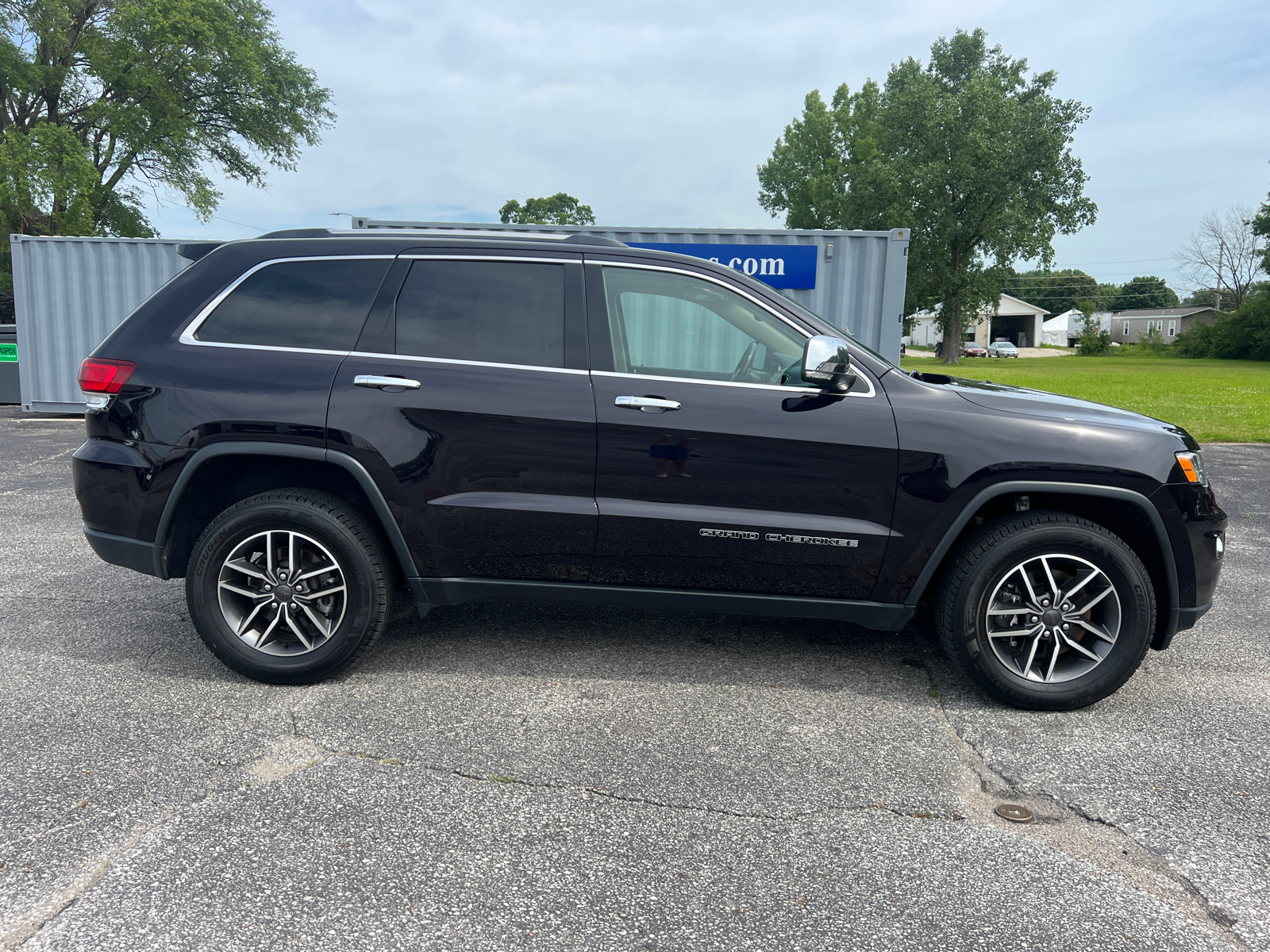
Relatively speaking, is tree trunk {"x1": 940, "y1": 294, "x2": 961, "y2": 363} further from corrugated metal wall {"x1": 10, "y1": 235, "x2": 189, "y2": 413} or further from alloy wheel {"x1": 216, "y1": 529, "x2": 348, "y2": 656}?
alloy wheel {"x1": 216, "y1": 529, "x2": 348, "y2": 656}

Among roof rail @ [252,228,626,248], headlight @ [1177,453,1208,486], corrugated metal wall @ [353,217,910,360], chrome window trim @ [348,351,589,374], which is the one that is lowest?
headlight @ [1177,453,1208,486]

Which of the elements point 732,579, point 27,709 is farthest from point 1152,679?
point 27,709

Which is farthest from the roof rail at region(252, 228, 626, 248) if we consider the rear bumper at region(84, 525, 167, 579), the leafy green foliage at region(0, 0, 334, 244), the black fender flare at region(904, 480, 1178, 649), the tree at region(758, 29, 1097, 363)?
the tree at region(758, 29, 1097, 363)

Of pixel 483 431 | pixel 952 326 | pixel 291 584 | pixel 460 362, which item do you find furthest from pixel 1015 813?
pixel 952 326

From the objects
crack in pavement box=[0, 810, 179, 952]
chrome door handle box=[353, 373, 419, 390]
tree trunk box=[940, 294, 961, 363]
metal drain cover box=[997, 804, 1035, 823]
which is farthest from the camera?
tree trunk box=[940, 294, 961, 363]

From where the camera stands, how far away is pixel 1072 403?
3768 mm

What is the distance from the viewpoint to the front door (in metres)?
3.46

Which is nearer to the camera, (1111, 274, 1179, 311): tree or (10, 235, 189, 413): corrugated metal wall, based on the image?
(10, 235, 189, 413): corrugated metal wall

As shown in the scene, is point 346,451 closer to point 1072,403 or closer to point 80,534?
point 1072,403

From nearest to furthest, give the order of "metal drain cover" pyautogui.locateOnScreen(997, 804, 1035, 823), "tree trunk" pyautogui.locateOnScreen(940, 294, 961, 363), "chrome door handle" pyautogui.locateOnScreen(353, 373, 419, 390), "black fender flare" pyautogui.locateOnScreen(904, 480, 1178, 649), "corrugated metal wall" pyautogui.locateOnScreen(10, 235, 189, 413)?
"metal drain cover" pyautogui.locateOnScreen(997, 804, 1035, 823), "black fender flare" pyautogui.locateOnScreen(904, 480, 1178, 649), "chrome door handle" pyautogui.locateOnScreen(353, 373, 419, 390), "corrugated metal wall" pyautogui.locateOnScreen(10, 235, 189, 413), "tree trunk" pyautogui.locateOnScreen(940, 294, 961, 363)

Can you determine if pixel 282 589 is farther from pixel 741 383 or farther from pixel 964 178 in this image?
pixel 964 178

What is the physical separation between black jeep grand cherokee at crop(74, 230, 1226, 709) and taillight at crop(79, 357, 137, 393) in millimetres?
11

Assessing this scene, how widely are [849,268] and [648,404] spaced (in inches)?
310

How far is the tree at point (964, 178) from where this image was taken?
44.0 m
